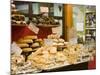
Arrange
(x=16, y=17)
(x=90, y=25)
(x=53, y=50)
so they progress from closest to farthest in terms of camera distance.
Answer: (x=16, y=17) → (x=53, y=50) → (x=90, y=25)

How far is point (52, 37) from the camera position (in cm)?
170

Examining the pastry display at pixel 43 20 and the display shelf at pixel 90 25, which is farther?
the display shelf at pixel 90 25

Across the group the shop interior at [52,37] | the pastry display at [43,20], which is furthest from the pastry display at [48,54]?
the pastry display at [43,20]

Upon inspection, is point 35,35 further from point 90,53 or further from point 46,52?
point 90,53

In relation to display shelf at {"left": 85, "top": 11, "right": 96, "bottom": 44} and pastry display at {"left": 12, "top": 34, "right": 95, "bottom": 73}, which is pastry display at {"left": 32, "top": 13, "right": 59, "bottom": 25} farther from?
display shelf at {"left": 85, "top": 11, "right": 96, "bottom": 44}

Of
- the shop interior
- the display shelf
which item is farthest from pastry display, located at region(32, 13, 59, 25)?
the display shelf

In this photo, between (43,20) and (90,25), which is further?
(90,25)

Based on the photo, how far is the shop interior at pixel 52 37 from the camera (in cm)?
160

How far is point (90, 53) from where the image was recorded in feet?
6.02

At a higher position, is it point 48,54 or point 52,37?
point 52,37

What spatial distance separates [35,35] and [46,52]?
0.55ft

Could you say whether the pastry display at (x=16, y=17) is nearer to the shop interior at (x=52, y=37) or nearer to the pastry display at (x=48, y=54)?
the shop interior at (x=52, y=37)

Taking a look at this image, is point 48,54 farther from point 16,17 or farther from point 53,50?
point 16,17

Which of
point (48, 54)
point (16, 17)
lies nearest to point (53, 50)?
point (48, 54)
